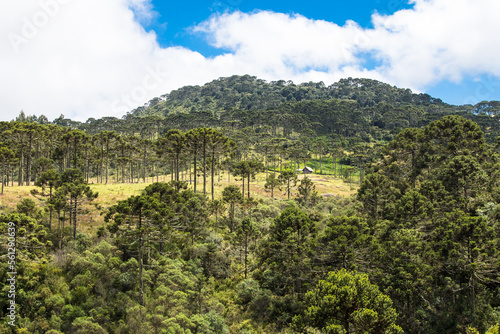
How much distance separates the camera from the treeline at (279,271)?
2300cm

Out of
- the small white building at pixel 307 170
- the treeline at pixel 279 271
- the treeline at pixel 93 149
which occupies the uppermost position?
the treeline at pixel 93 149

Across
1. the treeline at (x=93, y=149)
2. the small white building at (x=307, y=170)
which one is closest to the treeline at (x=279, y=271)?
the treeline at (x=93, y=149)

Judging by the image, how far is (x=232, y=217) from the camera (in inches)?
1752

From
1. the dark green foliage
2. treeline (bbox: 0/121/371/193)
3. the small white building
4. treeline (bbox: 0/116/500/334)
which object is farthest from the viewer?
the small white building

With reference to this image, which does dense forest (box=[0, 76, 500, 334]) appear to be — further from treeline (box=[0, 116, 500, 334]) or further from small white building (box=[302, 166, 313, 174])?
small white building (box=[302, 166, 313, 174])

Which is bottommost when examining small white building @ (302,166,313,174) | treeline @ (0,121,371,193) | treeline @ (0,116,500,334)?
treeline @ (0,116,500,334)

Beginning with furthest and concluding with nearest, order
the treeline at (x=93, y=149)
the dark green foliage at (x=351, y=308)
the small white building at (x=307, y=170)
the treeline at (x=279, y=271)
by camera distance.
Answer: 1. the small white building at (x=307, y=170)
2. the treeline at (x=93, y=149)
3. the treeline at (x=279, y=271)
4. the dark green foliage at (x=351, y=308)

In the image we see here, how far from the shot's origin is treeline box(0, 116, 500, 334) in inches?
906

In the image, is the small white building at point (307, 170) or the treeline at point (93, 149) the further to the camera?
the small white building at point (307, 170)

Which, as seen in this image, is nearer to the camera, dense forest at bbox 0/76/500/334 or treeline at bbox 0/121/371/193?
dense forest at bbox 0/76/500/334

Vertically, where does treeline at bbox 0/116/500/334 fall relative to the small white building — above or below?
below

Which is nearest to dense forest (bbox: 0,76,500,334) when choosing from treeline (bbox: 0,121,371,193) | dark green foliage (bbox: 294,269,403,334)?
dark green foliage (bbox: 294,269,403,334)

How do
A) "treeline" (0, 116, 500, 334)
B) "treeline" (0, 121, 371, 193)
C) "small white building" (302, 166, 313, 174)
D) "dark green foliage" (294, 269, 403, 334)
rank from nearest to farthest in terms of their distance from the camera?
"dark green foliage" (294, 269, 403, 334), "treeline" (0, 116, 500, 334), "treeline" (0, 121, 371, 193), "small white building" (302, 166, 313, 174)

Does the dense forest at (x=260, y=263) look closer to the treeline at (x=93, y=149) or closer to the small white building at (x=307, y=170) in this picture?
the treeline at (x=93, y=149)
